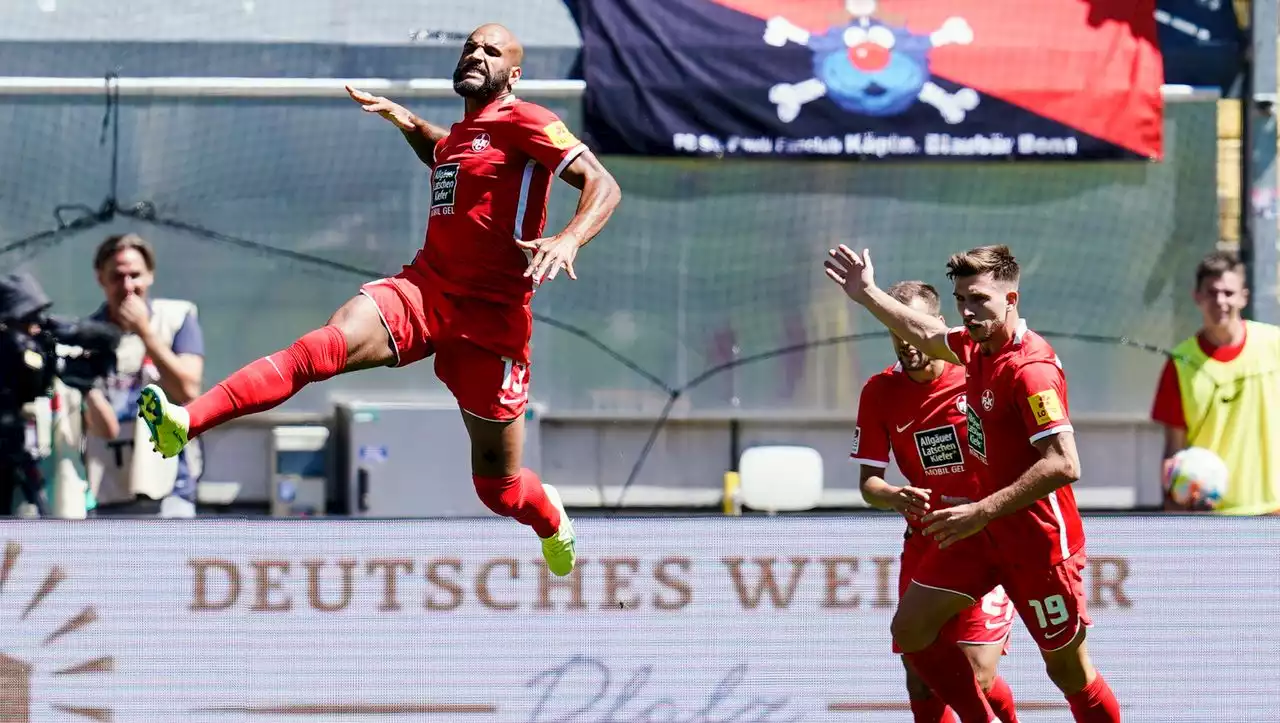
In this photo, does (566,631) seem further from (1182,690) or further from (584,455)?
(584,455)

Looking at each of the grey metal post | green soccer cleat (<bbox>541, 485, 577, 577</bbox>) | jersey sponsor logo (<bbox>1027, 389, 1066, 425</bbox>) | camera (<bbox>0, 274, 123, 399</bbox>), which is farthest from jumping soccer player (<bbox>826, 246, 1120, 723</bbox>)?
the grey metal post

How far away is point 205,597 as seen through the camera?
6629 mm

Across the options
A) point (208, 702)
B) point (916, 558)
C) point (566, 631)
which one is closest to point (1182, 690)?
point (916, 558)

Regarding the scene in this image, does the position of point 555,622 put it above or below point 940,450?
below

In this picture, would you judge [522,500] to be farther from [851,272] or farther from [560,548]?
[851,272]

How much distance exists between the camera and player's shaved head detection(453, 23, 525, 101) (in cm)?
577

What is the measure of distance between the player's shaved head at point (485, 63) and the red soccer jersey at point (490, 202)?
0.26ft

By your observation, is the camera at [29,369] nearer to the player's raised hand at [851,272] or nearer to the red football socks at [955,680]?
the player's raised hand at [851,272]

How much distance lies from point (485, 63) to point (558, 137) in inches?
13.7

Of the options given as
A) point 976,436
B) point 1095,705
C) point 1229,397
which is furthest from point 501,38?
point 1229,397

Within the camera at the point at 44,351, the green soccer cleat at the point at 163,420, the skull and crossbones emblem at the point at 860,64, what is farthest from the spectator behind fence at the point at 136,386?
the skull and crossbones emblem at the point at 860,64

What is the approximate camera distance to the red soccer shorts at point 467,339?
571cm

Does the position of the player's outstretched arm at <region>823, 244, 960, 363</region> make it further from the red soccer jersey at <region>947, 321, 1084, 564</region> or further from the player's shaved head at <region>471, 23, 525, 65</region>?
the player's shaved head at <region>471, 23, 525, 65</region>

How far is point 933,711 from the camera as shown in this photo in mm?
6344
